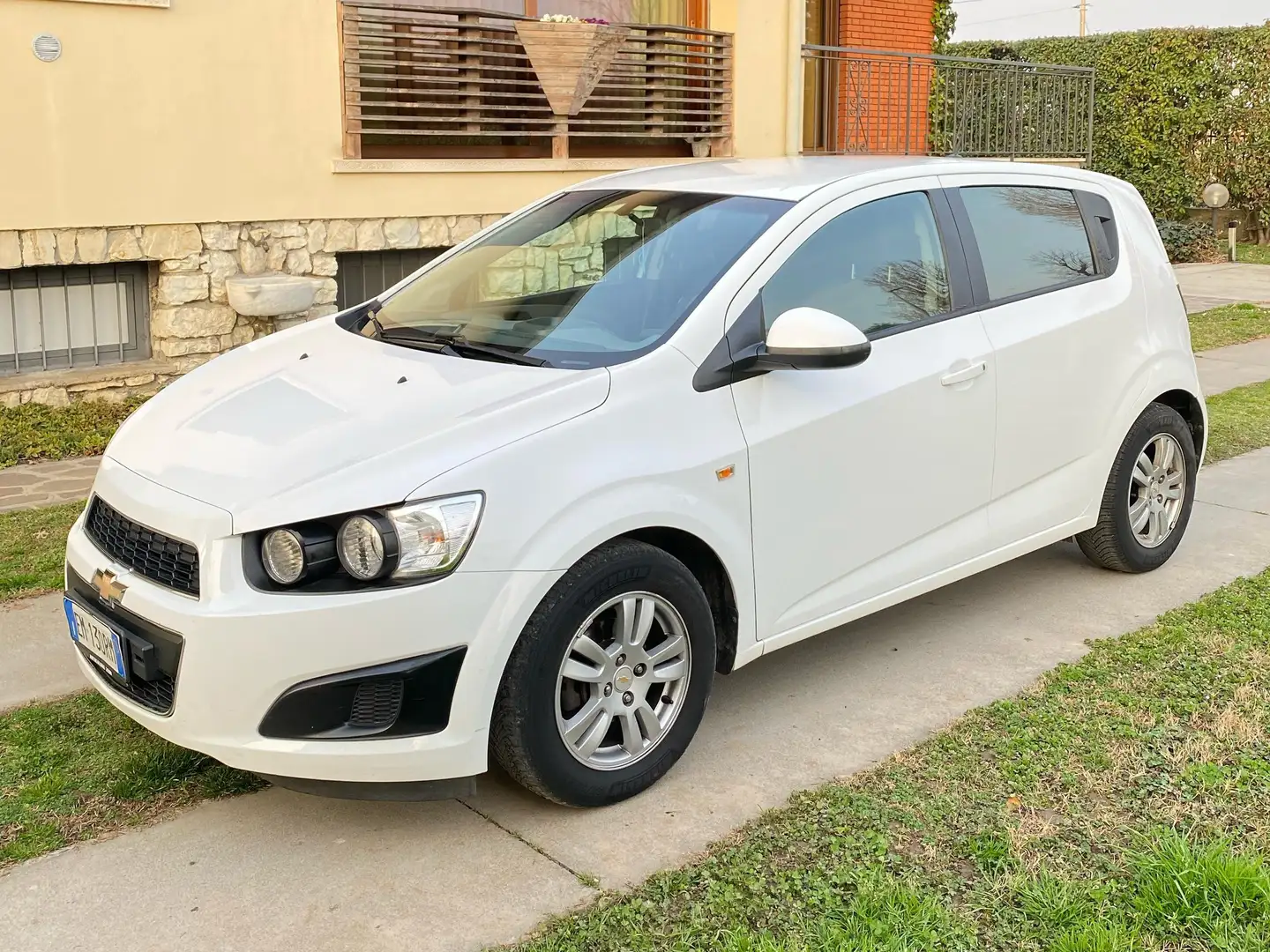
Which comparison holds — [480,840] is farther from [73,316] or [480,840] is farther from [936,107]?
[936,107]

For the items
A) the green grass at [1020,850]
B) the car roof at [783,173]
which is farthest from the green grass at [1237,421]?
the green grass at [1020,850]

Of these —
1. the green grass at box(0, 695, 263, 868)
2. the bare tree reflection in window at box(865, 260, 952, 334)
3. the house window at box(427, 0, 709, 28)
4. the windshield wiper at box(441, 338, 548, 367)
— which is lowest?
the green grass at box(0, 695, 263, 868)

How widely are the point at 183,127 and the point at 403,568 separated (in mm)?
6105

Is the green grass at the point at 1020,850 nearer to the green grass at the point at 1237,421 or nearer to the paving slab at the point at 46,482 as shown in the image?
the green grass at the point at 1237,421

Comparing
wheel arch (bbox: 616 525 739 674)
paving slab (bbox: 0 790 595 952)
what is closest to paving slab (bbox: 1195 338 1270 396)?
wheel arch (bbox: 616 525 739 674)

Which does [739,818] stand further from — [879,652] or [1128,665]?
[1128,665]

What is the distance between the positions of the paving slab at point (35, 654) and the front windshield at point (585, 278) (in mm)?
1643

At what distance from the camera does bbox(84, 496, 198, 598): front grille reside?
10.9 feet

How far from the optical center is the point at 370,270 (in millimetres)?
9711

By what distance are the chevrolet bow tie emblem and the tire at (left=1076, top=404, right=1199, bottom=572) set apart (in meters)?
3.76

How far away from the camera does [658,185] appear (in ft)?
15.7

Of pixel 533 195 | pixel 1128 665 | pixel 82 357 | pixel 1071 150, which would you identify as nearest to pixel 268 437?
pixel 1128 665

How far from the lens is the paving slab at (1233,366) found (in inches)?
392

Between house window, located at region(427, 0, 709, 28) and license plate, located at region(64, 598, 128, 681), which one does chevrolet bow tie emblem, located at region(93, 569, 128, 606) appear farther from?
house window, located at region(427, 0, 709, 28)
